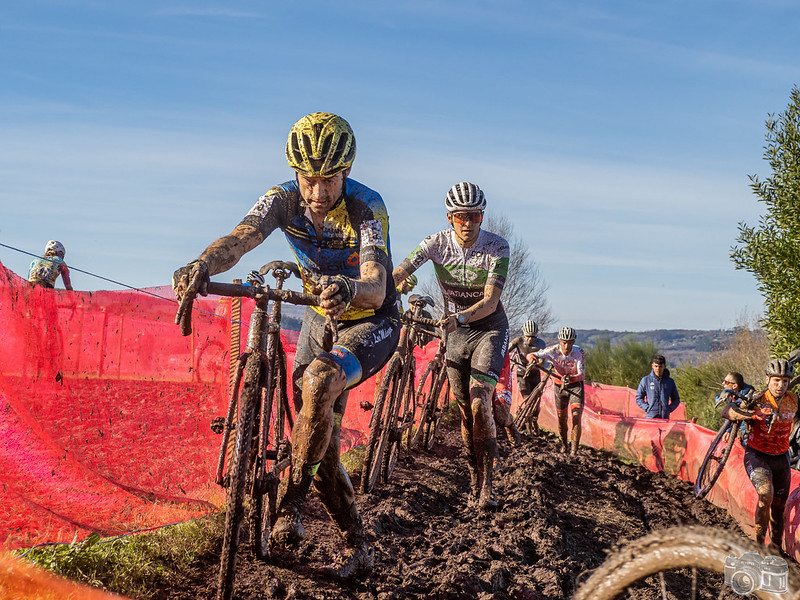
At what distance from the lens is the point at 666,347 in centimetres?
14375

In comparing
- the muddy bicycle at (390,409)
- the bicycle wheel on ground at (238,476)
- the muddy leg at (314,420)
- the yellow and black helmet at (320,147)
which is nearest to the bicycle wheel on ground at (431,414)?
the muddy bicycle at (390,409)

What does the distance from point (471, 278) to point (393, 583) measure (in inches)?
138

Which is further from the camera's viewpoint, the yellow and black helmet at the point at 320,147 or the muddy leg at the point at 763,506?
the muddy leg at the point at 763,506

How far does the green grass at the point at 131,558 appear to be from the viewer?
4184 millimetres

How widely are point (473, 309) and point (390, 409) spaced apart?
1.35 meters

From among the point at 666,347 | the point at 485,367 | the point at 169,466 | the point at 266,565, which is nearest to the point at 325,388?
the point at 266,565

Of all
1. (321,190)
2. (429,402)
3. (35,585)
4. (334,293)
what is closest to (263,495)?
(35,585)

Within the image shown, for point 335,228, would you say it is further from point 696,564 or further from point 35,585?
point 696,564

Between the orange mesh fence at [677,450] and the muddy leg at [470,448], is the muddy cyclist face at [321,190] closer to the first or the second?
the muddy leg at [470,448]

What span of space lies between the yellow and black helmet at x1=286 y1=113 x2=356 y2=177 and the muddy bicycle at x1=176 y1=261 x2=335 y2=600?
2.07ft

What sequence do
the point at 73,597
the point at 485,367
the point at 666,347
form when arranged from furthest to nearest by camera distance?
1. the point at 666,347
2. the point at 485,367
3. the point at 73,597

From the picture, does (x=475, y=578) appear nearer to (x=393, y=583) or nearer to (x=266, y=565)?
(x=393, y=583)

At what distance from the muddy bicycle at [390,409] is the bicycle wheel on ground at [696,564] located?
15.5ft

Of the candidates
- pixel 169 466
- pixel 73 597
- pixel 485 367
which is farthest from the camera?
pixel 485 367
